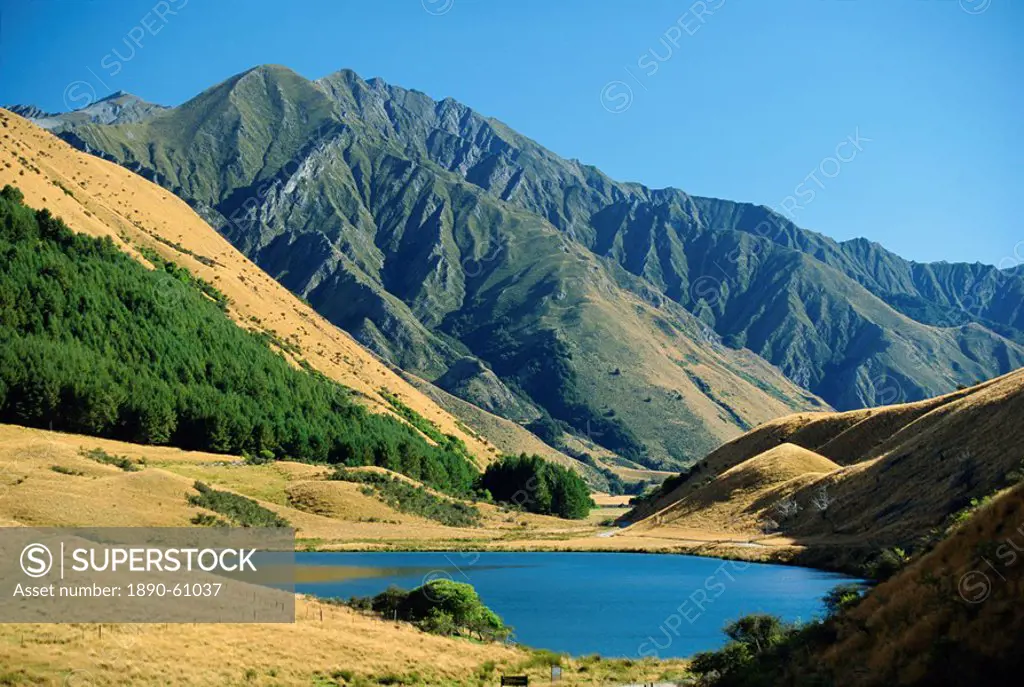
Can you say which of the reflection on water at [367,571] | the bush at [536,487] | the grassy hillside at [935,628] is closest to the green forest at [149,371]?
the bush at [536,487]

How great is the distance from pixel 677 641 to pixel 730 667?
16.0 m

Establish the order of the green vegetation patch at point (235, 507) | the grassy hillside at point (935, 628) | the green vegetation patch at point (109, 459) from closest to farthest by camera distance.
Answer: the grassy hillside at point (935, 628)
the green vegetation patch at point (235, 507)
the green vegetation patch at point (109, 459)

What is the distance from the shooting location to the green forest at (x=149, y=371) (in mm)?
104938

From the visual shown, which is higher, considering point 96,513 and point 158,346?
point 158,346

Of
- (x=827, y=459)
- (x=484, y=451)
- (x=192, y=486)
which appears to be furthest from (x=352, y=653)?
(x=484, y=451)

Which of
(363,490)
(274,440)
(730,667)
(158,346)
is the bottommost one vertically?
(730,667)

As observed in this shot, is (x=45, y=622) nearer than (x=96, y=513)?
Yes

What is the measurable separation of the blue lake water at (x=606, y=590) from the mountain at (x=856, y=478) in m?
8.55

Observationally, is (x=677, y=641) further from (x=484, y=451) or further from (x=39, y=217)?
(x=484, y=451)

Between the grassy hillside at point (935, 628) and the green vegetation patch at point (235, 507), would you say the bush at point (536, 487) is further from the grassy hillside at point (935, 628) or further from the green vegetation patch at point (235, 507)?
the grassy hillside at point (935, 628)

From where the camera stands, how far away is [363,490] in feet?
373

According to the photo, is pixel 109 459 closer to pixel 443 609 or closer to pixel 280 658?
pixel 443 609

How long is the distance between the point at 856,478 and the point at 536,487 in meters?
65.4

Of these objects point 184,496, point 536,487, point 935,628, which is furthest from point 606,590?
point 536,487
